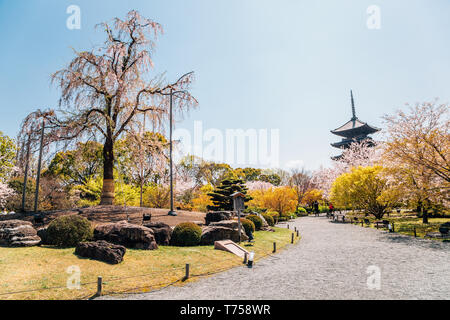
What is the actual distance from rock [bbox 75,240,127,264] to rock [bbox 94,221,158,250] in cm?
179

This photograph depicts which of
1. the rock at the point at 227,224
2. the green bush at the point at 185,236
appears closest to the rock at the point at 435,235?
the rock at the point at 227,224

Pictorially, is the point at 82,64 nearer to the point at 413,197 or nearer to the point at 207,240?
the point at 207,240

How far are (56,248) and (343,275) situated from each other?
11491 millimetres

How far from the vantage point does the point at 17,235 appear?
11.1 m

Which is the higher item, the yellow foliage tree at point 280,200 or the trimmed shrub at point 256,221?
the yellow foliage tree at point 280,200

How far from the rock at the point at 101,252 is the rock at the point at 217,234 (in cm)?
508

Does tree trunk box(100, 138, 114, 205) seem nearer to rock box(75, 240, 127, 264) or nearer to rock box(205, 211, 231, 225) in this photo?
rock box(205, 211, 231, 225)

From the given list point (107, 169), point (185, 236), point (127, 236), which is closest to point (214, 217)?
point (185, 236)

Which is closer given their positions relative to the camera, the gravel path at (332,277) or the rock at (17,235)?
the gravel path at (332,277)

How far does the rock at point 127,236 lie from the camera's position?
12.1 meters

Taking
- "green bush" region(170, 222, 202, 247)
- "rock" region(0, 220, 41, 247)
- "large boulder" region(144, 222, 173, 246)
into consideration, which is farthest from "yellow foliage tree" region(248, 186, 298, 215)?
"rock" region(0, 220, 41, 247)

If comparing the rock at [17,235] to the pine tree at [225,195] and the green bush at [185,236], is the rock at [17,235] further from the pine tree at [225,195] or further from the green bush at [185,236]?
the pine tree at [225,195]

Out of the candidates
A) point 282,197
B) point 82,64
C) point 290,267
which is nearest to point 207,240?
point 290,267

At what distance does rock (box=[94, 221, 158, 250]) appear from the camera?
12.1 m
